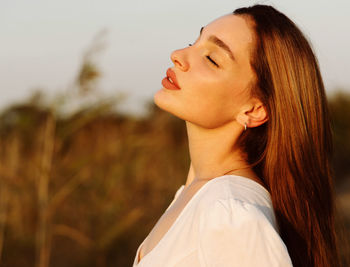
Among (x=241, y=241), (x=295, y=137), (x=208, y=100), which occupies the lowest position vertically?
(x=241, y=241)

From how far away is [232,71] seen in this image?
6.22 feet

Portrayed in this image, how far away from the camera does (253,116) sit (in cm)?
197

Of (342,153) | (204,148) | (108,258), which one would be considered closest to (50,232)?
(108,258)

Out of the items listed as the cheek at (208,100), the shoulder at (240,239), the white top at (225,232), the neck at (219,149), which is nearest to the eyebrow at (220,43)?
the cheek at (208,100)

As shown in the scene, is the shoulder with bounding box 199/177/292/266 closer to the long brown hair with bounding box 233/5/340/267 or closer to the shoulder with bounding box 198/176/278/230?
the shoulder with bounding box 198/176/278/230

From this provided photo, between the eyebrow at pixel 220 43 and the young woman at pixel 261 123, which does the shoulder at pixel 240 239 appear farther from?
the eyebrow at pixel 220 43

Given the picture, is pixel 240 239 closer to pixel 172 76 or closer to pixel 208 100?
pixel 208 100

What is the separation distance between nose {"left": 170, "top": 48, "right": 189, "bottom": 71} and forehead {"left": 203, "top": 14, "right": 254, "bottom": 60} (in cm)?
13

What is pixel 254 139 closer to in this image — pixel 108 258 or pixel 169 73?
pixel 169 73

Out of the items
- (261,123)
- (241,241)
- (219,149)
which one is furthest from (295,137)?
(241,241)

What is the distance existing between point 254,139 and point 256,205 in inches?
19.3

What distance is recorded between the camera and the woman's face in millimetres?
1883

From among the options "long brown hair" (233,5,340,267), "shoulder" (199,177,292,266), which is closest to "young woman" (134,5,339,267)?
"long brown hair" (233,5,340,267)

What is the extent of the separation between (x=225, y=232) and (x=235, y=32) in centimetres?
77
